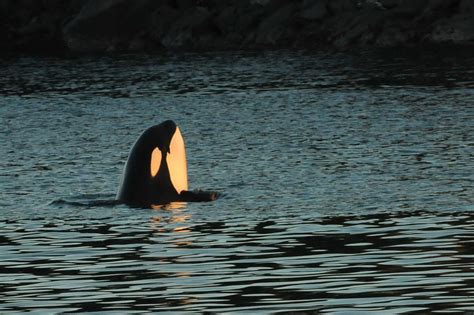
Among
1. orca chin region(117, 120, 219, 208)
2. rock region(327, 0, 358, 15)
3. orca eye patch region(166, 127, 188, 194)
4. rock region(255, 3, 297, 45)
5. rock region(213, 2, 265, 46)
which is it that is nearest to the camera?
orca chin region(117, 120, 219, 208)

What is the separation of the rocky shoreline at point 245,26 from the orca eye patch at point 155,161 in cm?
5021

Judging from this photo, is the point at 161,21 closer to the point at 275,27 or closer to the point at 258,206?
the point at 275,27

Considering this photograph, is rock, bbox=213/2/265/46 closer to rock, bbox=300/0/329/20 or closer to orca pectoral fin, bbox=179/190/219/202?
rock, bbox=300/0/329/20

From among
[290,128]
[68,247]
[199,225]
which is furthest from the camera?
[290,128]

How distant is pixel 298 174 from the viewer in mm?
33375

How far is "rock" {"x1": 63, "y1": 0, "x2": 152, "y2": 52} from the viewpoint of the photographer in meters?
96.1

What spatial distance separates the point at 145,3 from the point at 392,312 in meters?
82.1

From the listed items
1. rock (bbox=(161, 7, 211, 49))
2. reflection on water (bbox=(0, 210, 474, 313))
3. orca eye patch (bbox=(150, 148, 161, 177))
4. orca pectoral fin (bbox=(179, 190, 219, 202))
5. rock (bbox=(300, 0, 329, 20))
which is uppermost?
orca eye patch (bbox=(150, 148, 161, 177))

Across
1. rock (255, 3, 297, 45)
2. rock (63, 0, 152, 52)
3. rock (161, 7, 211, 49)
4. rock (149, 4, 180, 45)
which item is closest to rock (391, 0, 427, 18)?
rock (255, 3, 297, 45)

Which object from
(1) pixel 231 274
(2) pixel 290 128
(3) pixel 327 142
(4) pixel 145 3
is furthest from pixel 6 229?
(4) pixel 145 3

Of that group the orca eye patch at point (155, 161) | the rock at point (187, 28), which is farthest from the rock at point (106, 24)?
the orca eye patch at point (155, 161)

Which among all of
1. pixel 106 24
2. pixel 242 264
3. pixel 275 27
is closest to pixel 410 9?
pixel 275 27

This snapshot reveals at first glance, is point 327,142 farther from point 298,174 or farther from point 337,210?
point 337,210

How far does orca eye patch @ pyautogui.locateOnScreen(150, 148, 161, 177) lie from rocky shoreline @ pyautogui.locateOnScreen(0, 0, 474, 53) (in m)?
50.2
